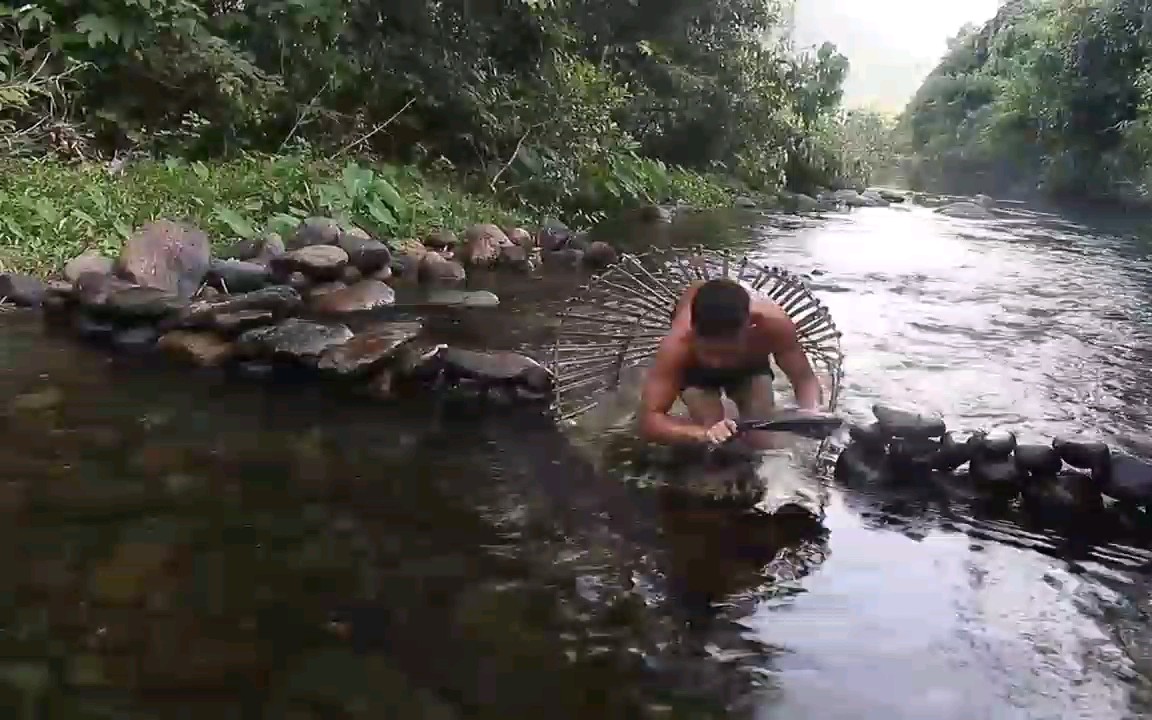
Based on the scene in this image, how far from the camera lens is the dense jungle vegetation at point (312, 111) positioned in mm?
9180

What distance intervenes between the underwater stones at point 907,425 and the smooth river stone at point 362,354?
251 centimetres

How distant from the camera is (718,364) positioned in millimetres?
4539

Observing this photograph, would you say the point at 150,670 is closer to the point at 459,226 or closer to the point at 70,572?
the point at 70,572

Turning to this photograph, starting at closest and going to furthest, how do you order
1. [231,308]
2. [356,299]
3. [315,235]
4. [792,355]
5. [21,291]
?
[792,355] < [231,308] < [21,291] < [356,299] < [315,235]

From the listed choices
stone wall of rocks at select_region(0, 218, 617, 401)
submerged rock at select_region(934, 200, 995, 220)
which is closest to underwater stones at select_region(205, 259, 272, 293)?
stone wall of rocks at select_region(0, 218, 617, 401)

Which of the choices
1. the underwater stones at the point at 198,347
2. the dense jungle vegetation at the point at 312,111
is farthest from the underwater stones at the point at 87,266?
the underwater stones at the point at 198,347

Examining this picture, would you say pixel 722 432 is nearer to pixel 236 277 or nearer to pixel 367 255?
pixel 236 277

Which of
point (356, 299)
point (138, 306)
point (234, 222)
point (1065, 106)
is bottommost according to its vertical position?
point (356, 299)

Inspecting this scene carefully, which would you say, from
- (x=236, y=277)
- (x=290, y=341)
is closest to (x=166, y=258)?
(x=236, y=277)

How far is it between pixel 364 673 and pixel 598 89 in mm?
11344

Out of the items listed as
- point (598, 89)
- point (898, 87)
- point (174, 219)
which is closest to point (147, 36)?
point (174, 219)

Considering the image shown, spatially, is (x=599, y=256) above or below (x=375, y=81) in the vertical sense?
below

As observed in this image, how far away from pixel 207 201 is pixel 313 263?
1886mm

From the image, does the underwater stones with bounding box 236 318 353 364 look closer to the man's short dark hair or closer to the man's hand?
the man's short dark hair
